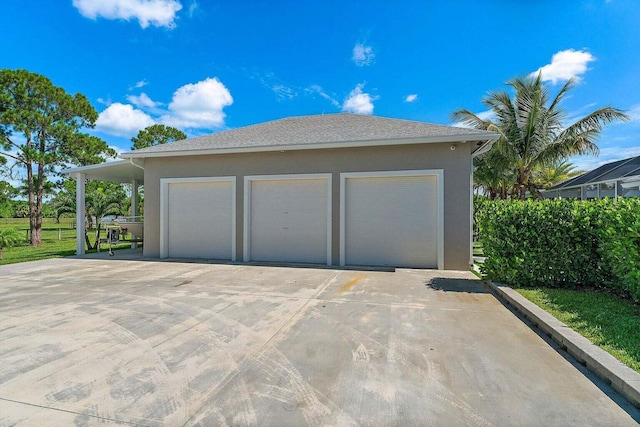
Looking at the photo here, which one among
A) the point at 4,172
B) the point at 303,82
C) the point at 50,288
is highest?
the point at 303,82

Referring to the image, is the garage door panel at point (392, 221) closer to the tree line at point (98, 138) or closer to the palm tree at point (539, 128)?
the tree line at point (98, 138)

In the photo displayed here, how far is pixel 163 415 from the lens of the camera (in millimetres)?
2129

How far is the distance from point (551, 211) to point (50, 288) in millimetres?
9455

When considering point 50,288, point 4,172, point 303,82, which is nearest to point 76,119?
point 4,172

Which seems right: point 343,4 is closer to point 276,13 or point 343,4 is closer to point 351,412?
point 276,13

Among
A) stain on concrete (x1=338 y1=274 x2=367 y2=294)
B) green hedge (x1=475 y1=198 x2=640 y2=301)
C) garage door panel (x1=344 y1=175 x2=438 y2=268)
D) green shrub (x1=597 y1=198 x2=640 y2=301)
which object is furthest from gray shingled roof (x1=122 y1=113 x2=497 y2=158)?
stain on concrete (x1=338 y1=274 x2=367 y2=294)

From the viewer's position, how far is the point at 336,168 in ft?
27.9

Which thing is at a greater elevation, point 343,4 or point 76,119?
point 343,4

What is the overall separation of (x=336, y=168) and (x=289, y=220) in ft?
6.74

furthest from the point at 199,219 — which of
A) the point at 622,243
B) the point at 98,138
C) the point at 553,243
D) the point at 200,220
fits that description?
the point at 98,138

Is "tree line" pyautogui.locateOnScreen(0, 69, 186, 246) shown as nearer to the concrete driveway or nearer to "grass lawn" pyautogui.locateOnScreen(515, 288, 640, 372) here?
the concrete driveway

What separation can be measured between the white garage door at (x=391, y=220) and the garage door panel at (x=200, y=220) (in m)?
3.72

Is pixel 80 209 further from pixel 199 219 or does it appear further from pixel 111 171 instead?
pixel 199 219

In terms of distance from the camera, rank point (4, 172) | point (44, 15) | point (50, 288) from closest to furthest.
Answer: point (50, 288) → point (44, 15) → point (4, 172)
